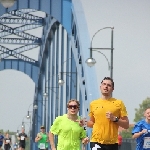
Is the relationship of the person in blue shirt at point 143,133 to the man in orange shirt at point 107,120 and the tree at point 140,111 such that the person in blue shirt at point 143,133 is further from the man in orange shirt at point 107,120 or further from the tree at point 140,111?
the tree at point 140,111

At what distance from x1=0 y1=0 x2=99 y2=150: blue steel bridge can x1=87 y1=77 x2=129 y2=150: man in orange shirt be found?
1885 cm

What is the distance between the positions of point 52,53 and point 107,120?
4761 cm

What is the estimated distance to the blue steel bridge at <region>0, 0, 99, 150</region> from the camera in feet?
123

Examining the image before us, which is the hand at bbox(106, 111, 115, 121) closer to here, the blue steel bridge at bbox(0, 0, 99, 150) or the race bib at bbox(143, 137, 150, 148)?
the race bib at bbox(143, 137, 150, 148)

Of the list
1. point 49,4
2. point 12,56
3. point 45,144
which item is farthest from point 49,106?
point 45,144

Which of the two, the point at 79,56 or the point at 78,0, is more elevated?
the point at 78,0

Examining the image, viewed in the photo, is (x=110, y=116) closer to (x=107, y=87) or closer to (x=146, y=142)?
(x=107, y=87)

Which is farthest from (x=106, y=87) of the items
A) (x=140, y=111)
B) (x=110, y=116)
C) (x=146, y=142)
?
(x=140, y=111)

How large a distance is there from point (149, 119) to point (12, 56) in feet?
170

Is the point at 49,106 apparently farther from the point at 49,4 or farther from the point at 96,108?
the point at 96,108

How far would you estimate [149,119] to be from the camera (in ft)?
47.6

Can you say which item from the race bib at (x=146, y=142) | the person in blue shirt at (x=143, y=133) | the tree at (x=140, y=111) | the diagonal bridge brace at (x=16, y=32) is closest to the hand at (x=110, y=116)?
the person in blue shirt at (x=143, y=133)

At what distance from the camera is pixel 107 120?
11.6m

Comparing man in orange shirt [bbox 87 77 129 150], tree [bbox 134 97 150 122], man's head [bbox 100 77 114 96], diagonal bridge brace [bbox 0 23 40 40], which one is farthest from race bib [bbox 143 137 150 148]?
tree [bbox 134 97 150 122]
